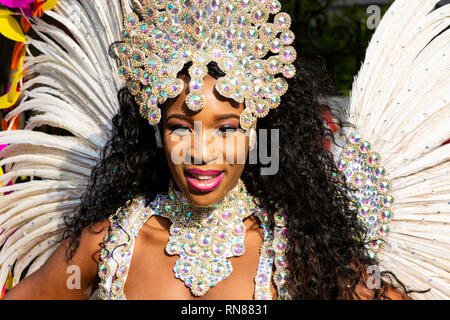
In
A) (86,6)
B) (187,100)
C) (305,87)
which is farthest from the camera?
(86,6)

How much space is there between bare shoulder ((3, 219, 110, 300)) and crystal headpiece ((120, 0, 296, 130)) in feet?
1.75

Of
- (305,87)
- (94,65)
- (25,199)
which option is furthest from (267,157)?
(25,199)

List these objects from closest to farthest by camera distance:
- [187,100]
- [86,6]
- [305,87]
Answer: [187,100] → [305,87] → [86,6]

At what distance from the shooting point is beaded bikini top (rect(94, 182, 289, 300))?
1.82 metres

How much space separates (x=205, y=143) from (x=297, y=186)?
0.42 meters

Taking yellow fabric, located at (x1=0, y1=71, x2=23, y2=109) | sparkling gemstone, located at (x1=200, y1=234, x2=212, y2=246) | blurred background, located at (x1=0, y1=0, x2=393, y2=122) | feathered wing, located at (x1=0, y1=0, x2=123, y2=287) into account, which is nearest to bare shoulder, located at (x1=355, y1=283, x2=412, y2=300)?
sparkling gemstone, located at (x1=200, y1=234, x2=212, y2=246)

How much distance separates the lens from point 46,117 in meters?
2.28

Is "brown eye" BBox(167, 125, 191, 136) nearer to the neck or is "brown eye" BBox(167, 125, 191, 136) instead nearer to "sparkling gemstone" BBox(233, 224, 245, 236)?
the neck

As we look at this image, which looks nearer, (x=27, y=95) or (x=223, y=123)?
(x=223, y=123)

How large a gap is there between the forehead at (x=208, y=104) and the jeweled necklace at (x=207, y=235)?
0.31 meters

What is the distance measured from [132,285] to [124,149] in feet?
1.60

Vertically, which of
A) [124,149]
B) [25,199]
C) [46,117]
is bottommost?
[25,199]

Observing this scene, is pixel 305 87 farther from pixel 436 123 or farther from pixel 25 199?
pixel 25 199

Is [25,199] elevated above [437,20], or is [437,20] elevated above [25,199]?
[437,20]
